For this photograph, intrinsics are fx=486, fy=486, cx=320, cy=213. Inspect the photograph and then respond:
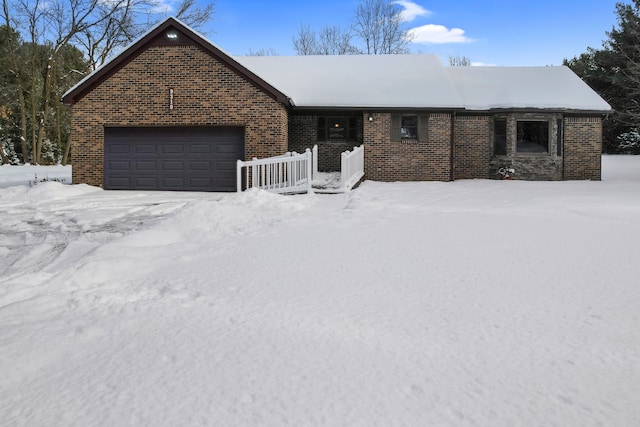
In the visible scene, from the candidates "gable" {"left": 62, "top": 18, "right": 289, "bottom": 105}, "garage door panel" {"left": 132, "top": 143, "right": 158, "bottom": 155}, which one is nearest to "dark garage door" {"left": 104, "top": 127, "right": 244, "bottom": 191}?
"garage door panel" {"left": 132, "top": 143, "right": 158, "bottom": 155}

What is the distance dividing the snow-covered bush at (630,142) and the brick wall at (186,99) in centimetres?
2991

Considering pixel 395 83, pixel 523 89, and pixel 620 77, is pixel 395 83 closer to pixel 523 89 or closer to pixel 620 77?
pixel 523 89

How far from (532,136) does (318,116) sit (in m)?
9.24

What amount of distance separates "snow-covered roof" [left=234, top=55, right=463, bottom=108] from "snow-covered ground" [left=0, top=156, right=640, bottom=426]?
11428 mm

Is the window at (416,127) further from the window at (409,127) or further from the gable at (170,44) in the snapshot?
the gable at (170,44)

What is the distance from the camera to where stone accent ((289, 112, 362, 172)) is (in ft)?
65.5

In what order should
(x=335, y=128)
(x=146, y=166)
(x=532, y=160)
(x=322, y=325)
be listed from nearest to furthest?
(x=322, y=325), (x=146, y=166), (x=335, y=128), (x=532, y=160)

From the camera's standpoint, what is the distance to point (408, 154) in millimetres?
19453

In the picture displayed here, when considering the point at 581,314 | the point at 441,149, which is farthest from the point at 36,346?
the point at 441,149

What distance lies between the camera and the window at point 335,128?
2012 centimetres

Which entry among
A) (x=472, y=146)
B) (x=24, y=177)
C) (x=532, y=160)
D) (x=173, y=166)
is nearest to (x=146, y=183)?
(x=173, y=166)

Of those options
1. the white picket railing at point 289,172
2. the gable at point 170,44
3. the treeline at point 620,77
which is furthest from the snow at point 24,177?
the treeline at point 620,77

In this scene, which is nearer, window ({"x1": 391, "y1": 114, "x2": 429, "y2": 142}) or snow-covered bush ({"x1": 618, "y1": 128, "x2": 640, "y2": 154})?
window ({"x1": 391, "y1": 114, "x2": 429, "y2": 142})

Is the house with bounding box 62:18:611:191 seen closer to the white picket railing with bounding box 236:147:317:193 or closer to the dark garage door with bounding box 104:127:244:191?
the dark garage door with bounding box 104:127:244:191
